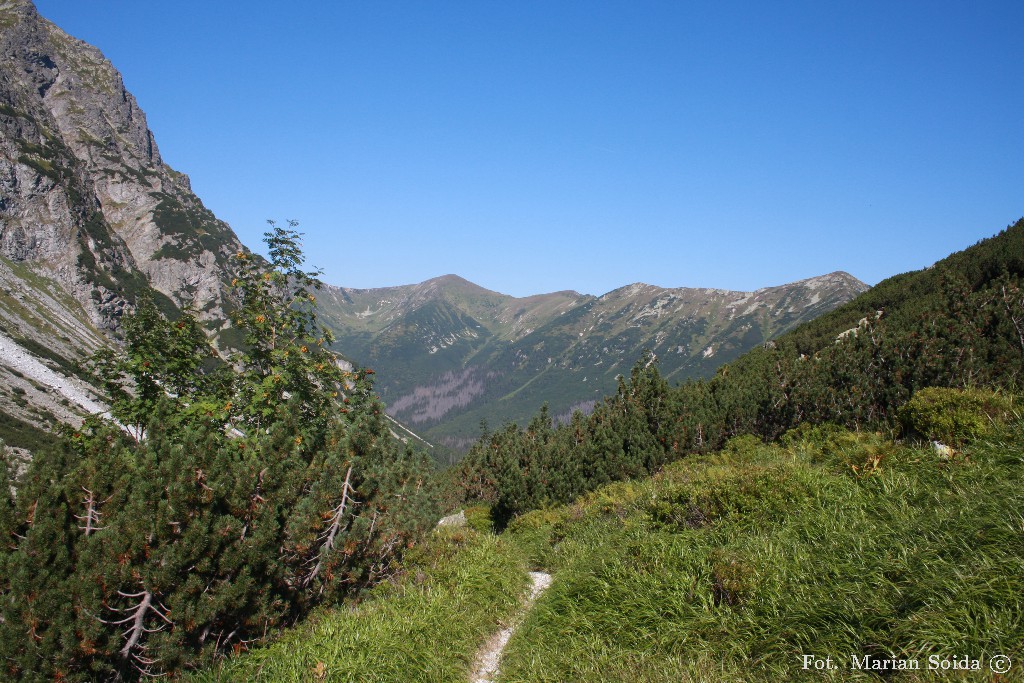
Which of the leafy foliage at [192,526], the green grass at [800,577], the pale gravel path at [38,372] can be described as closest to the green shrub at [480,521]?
the leafy foliage at [192,526]

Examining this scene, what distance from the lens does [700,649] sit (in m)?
5.38

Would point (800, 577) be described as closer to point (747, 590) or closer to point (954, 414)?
point (747, 590)

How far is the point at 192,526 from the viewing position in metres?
5.69

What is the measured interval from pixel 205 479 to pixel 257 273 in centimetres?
587

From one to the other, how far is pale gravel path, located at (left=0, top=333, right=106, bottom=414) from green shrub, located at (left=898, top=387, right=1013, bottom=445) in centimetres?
16466

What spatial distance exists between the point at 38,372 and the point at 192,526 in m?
175

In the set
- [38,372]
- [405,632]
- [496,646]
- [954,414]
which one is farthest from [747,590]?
[38,372]

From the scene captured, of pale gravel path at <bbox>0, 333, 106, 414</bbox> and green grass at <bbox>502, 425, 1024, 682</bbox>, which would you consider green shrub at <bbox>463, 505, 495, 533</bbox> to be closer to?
Result: green grass at <bbox>502, 425, 1024, 682</bbox>

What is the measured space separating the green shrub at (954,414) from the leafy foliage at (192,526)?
9.26 m

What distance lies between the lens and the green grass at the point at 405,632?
591 cm

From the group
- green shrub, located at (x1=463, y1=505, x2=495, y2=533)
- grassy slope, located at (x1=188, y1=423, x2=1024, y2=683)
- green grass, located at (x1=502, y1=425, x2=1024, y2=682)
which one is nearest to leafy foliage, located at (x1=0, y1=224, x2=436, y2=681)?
grassy slope, located at (x1=188, y1=423, x2=1024, y2=683)

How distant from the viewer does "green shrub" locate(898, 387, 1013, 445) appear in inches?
332

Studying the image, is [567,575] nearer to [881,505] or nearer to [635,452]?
[881,505]

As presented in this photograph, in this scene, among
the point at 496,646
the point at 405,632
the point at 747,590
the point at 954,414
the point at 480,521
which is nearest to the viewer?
the point at 747,590
